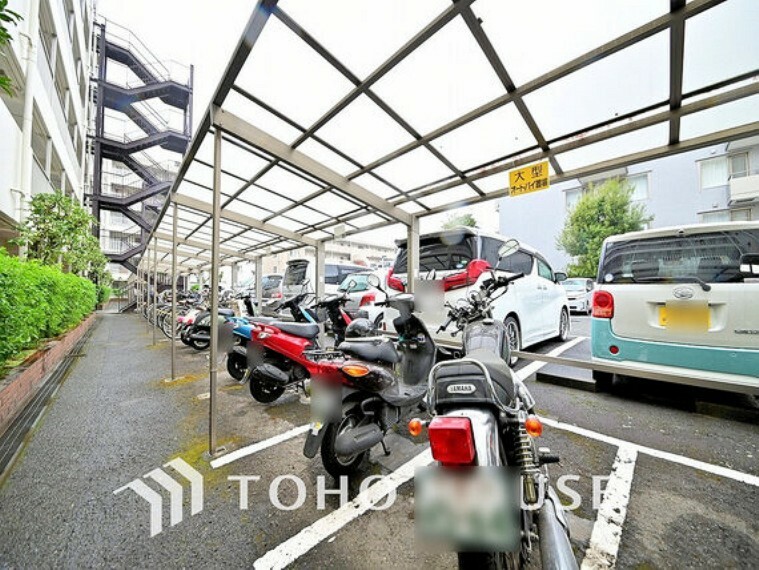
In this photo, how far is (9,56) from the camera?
5707 mm

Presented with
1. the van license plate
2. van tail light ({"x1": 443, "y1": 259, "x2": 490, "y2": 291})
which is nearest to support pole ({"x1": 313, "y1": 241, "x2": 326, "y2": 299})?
van tail light ({"x1": 443, "y1": 259, "x2": 490, "y2": 291})

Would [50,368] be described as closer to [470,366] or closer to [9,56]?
[9,56]

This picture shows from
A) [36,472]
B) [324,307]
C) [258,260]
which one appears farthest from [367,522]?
[258,260]

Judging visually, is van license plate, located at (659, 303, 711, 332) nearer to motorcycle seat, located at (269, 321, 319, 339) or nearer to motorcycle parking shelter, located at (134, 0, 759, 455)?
motorcycle parking shelter, located at (134, 0, 759, 455)

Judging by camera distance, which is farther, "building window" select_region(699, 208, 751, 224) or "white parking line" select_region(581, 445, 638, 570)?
"building window" select_region(699, 208, 751, 224)

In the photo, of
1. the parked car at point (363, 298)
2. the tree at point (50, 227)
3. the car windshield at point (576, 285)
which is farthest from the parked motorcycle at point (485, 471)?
the car windshield at point (576, 285)

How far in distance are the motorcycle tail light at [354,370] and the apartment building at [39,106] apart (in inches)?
219

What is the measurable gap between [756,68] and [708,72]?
0.28m

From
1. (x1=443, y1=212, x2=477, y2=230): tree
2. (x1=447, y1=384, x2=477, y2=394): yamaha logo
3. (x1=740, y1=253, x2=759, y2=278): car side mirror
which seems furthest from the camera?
(x1=443, y1=212, x2=477, y2=230): tree

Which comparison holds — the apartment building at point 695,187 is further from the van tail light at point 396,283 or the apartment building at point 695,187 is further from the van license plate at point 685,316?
the van license plate at point 685,316

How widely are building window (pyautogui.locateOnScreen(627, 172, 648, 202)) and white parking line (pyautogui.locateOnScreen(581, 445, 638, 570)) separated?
19028 mm

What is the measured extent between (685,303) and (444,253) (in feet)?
8.17

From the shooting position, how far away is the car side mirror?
2.62 m

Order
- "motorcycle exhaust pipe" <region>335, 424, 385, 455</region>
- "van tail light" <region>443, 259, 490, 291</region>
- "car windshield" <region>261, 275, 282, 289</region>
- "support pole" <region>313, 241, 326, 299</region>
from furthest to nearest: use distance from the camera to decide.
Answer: "car windshield" <region>261, 275, 282, 289</region>, "support pole" <region>313, 241, 326, 299</region>, "van tail light" <region>443, 259, 490, 291</region>, "motorcycle exhaust pipe" <region>335, 424, 385, 455</region>
